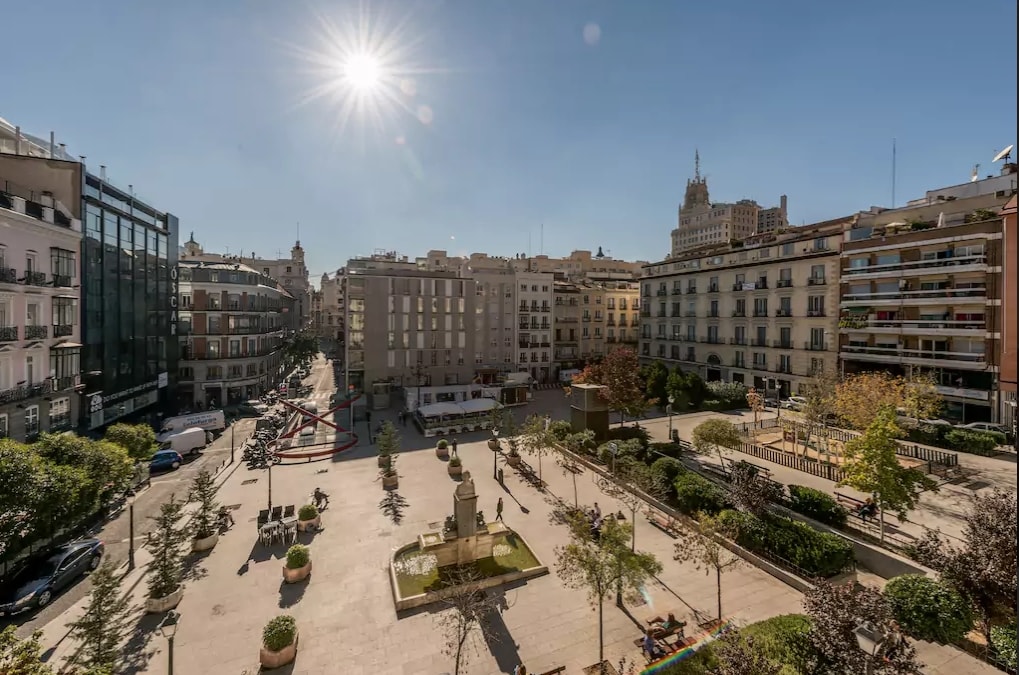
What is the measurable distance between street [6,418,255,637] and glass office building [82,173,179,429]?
8449 millimetres

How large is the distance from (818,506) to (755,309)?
34511 mm

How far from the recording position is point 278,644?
13.3 metres

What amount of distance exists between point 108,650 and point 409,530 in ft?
37.2

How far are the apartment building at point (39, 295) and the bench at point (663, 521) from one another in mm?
36784

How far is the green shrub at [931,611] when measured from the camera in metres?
13.4

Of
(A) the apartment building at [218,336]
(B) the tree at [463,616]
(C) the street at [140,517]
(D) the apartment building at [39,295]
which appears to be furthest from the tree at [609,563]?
(A) the apartment building at [218,336]

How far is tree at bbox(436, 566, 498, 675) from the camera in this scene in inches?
510

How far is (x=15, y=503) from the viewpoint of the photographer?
1620cm

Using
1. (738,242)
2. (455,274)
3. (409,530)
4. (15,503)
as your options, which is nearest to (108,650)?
(15,503)

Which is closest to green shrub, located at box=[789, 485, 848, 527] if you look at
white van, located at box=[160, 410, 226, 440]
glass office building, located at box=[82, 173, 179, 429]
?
white van, located at box=[160, 410, 226, 440]

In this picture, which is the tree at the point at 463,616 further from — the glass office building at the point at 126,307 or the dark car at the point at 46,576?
the glass office building at the point at 126,307

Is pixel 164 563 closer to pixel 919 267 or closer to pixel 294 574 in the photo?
pixel 294 574

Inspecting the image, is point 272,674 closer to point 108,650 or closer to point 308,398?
point 108,650

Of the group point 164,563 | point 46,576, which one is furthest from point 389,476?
point 46,576
